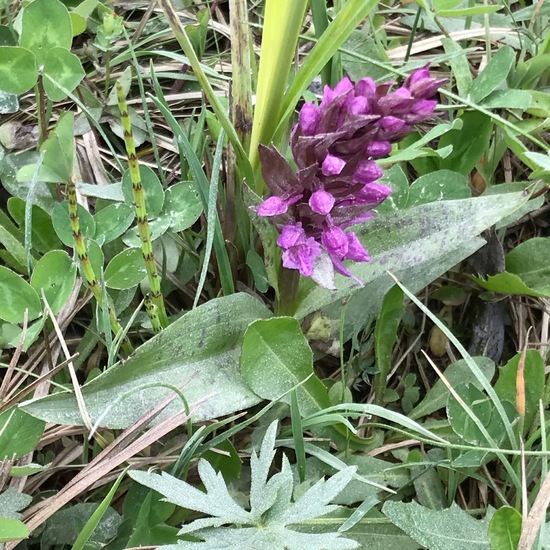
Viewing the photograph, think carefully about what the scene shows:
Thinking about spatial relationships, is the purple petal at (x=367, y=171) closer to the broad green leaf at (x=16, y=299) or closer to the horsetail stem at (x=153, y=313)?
the horsetail stem at (x=153, y=313)

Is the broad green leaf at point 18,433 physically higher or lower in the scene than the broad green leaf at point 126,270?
lower

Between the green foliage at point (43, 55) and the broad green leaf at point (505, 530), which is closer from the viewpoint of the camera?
the broad green leaf at point (505, 530)

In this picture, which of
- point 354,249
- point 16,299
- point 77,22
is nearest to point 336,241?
point 354,249

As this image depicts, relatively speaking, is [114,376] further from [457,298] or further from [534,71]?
[534,71]

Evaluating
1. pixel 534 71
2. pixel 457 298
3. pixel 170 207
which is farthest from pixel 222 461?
pixel 534 71

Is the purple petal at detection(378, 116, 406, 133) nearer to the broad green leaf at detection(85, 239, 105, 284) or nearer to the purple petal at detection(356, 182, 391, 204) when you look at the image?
the purple petal at detection(356, 182, 391, 204)

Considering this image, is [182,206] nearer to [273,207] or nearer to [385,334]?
[273,207]

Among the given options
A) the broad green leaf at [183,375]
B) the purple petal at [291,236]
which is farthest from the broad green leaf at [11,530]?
the purple petal at [291,236]
